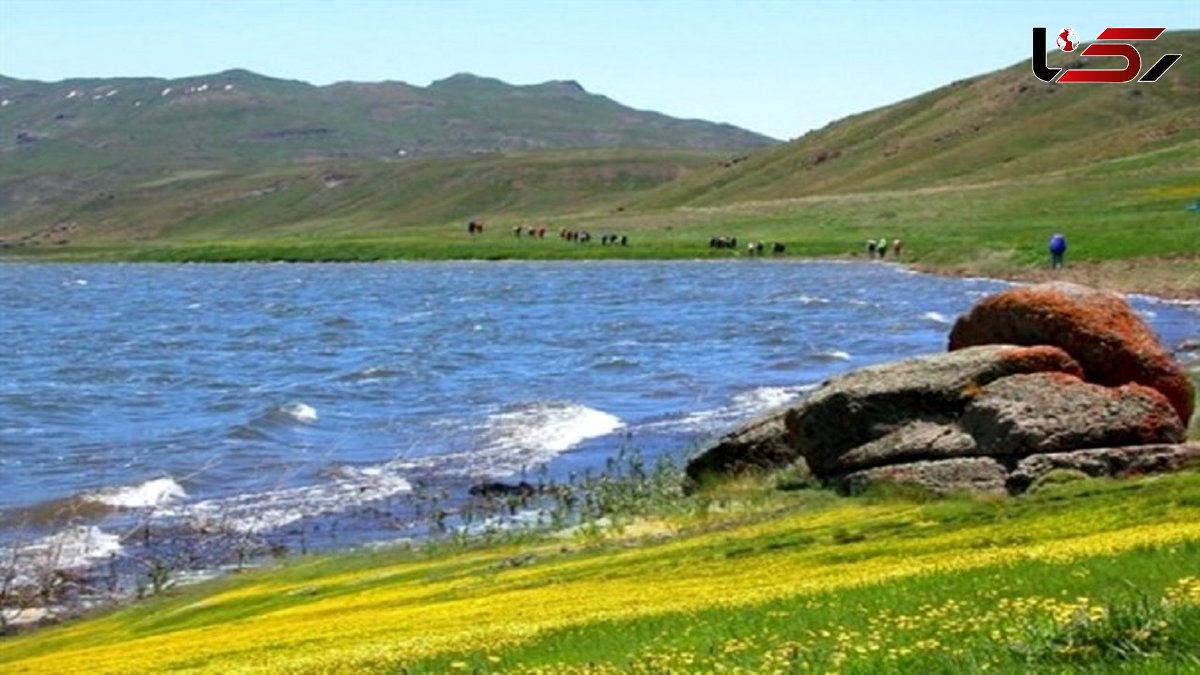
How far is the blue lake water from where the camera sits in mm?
40219

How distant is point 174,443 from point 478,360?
2138 cm

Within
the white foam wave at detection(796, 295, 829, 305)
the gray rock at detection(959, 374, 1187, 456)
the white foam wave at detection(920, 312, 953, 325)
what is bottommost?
the white foam wave at detection(796, 295, 829, 305)

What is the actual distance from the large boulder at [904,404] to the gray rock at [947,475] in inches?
22.3

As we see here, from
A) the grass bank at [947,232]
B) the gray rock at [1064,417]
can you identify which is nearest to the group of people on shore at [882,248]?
the grass bank at [947,232]

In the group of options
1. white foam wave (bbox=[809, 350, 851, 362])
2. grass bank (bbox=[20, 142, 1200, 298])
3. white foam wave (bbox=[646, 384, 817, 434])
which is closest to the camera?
white foam wave (bbox=[646, 384, 817, 434])

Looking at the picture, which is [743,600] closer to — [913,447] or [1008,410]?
[1008,410]

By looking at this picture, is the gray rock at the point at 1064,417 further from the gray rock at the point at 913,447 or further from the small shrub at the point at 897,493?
the small shrub at the point at 897,493

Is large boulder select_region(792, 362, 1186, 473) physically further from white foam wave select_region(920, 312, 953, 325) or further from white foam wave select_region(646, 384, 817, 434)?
white foam wave select_region(920, 312, 953, 325)

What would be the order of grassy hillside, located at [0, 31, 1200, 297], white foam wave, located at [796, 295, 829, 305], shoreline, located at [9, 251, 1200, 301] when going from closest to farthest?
shoreline, located at [9, 251, 1200, 301]
white foam wave, located at [796, 295, 829, 305]
grassy hillside, located at [0, 31, 1200, 297]

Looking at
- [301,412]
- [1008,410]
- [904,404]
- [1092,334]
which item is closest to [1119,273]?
[301,412]

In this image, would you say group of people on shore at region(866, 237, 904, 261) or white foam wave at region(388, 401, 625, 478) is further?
group of people on shore at region(866, 237, 904, 261)

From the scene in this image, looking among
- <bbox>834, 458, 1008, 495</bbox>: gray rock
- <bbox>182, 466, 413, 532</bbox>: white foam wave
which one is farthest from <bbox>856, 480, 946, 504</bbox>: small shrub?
<bbox>182, 466, 413, 532</bbox>: white foam wave

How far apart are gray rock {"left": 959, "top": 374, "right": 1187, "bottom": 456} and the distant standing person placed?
5422 cm

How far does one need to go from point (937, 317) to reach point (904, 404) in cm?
4146
